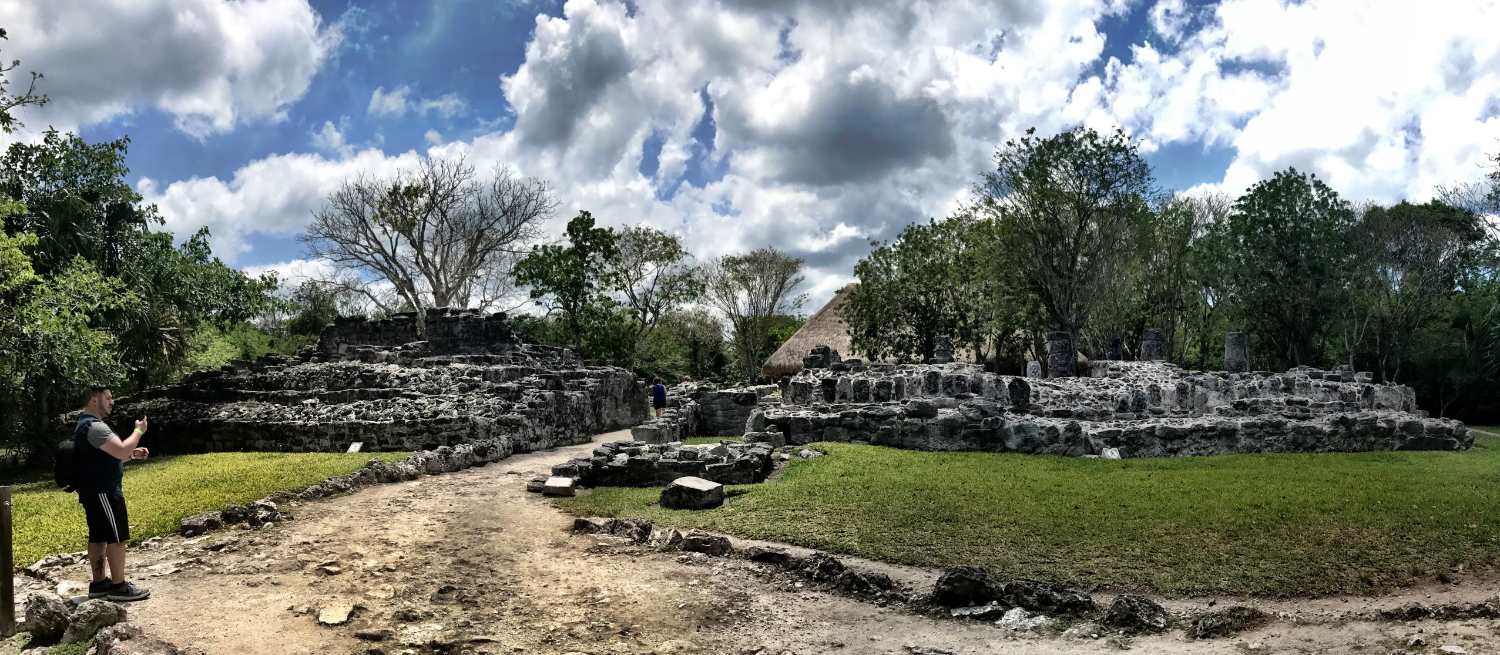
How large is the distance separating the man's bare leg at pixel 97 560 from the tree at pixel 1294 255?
98.9 feet

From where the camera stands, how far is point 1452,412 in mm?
29047

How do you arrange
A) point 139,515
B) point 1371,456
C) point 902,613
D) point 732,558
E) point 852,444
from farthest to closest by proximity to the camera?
point 852,444 < point 1371,456 < point 139,515 < point 732,558 < point 902,613

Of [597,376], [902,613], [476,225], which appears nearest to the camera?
[902,613]

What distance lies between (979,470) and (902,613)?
6.03 meters

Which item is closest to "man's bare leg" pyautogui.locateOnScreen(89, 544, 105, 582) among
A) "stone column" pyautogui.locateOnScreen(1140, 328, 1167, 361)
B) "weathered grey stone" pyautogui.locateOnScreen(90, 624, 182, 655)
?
"weathered grey stone" pyautogui.locateOnScreen(90, 624, 182, 655)

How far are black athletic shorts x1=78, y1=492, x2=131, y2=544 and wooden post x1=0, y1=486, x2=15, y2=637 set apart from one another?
0.43m

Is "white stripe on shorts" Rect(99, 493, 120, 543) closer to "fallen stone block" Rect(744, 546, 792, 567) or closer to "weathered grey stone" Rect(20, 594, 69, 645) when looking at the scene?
"weathered grey stone" Rect(20, 594, 69, 645)

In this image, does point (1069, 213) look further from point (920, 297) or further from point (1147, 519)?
point (1147, 519)

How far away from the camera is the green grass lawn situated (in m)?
6.85

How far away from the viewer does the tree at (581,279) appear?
3416 centimetres

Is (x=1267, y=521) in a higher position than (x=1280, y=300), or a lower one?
lower

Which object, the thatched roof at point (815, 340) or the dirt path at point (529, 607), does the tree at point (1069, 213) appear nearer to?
the thatched roof at point (815, 340)

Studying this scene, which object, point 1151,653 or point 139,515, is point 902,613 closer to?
point 1151,653

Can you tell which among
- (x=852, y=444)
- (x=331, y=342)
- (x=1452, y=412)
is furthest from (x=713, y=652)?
(x=1452, y=412)
